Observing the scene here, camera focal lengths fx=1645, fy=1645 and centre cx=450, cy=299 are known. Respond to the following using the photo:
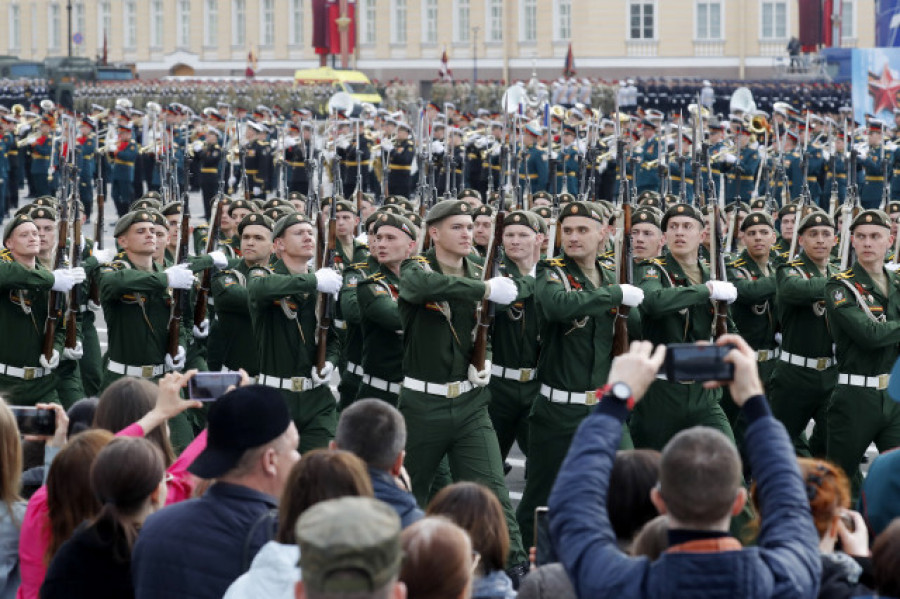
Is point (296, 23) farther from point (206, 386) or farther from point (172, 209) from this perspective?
point (206, 386)

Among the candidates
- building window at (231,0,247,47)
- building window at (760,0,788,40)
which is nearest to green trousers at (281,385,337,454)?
building window at (760,0,788,40)

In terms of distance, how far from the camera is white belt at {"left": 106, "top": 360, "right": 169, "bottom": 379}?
28.1ft

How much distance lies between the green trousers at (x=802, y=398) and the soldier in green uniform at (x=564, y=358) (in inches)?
55.5

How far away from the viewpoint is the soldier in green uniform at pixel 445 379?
7258 mm

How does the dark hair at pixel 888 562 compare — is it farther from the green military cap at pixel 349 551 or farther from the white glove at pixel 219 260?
the white glove at pixel 219 260

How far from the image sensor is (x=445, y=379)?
7.36 meters

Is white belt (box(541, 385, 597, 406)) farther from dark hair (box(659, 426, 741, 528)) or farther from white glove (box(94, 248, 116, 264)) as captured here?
dark hair (box(659, 426, 741, 528))

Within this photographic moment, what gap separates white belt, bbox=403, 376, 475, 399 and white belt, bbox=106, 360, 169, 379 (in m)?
1.83

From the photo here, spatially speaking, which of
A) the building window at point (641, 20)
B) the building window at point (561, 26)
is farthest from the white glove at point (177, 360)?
the building window at point (561, 26)

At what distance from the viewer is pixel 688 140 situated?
2066cm

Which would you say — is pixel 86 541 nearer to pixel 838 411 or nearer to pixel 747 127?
pixel 838 411

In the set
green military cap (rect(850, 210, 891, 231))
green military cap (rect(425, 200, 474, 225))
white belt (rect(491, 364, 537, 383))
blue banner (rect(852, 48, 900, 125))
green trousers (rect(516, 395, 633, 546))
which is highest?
blue banner (rect(852, 48, 900, 125))

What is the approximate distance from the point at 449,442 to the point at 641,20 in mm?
53389

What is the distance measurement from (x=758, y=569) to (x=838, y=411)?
447 cm
